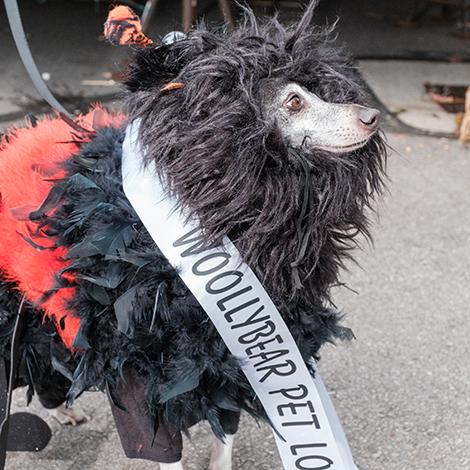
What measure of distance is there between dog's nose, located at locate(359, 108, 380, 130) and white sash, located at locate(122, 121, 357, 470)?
457 millimetres

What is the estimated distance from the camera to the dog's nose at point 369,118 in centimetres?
139

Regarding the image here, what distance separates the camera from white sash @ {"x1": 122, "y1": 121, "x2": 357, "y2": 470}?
Result: 1459mm

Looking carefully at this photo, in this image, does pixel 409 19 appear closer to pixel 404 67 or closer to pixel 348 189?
pixel 404 67

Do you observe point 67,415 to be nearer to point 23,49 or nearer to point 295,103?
point 23,49

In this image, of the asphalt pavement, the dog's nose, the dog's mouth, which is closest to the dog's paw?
the asphalt pavement

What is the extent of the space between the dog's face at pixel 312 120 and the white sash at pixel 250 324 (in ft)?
1.08

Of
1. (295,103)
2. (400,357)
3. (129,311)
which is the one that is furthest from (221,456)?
(295,103)

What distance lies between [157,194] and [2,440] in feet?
2.93

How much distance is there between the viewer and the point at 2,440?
168 cm

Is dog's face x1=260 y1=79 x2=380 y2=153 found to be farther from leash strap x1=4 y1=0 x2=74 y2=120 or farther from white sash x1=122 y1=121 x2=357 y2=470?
leash strap x1=4 y1=0 x2=74 y2=120

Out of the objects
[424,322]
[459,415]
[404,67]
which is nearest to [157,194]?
[459,415]

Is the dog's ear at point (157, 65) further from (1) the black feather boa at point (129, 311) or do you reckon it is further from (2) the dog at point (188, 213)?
(1) the black feather boa at point (129, 311)

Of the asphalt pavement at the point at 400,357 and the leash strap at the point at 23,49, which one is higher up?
the leash strap at the point at 23,49

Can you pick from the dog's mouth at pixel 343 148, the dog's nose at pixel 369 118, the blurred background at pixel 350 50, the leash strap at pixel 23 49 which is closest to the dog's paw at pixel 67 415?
the leash strap at pixel 23 49
